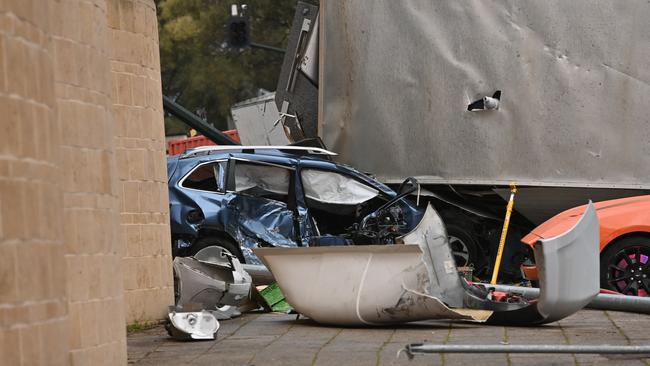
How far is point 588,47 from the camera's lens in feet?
54.1

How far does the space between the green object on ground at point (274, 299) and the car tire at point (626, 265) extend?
3172mm

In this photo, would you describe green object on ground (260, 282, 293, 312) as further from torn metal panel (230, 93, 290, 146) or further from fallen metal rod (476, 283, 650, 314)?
torn metal panel (230, 93, 290, 146)

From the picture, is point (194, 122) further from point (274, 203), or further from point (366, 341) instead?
point (366, 341)

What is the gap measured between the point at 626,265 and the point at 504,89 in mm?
3936

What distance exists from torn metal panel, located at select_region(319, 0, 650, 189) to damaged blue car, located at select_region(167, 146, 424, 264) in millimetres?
1241

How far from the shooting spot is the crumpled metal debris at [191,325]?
1027 cm

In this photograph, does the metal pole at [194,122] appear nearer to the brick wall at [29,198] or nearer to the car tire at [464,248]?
the car tire at [464,248]

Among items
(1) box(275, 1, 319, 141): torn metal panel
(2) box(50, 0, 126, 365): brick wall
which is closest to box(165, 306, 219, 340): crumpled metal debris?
(2) box(50, 0, 126, 365): brick wall

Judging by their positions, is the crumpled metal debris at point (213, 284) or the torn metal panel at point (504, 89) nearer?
the crumpled metal debris at point (213, 284)

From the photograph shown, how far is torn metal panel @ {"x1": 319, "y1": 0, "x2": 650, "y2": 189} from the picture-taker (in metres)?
16.4

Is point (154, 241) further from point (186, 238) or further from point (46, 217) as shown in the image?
point (46, 217)

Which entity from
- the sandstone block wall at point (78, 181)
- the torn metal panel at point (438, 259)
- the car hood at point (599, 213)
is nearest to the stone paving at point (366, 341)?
the torn metal panel at point (438, 259)

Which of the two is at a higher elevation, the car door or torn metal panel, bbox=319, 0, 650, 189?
torn metal panel, bbox=319, 0, 650, 189

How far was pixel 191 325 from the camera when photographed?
1038cm
